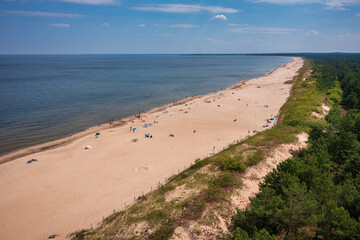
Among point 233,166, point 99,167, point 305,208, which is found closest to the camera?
point 305,208

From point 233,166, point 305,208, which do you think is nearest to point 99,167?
point 233,166

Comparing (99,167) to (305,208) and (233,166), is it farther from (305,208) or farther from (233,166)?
(305,208)

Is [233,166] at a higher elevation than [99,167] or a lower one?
higher

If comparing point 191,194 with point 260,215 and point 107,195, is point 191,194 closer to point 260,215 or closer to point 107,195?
point 260,215

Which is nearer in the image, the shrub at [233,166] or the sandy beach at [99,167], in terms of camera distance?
the sandy beach at [99,167]

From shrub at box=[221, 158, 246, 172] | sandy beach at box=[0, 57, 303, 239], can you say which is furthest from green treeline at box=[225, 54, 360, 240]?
sandy beach at box=[0, 57, 303, 239]

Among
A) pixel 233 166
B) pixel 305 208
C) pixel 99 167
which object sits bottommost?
pixel 99 167

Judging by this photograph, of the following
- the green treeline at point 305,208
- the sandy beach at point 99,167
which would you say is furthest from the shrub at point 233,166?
the sandy beach at point 99,167

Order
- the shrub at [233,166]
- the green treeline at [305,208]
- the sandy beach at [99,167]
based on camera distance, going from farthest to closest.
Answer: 1. the shrub at [233,166]
2. the sandy beach at [99,167]
3. the green treeline at [305,208]

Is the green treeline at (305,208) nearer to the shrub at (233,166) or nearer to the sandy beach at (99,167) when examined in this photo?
the shrub at (233,166)

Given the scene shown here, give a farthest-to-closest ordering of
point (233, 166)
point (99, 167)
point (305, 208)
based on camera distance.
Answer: point (99, 167)
point (233, 166)
point (305, 208)
